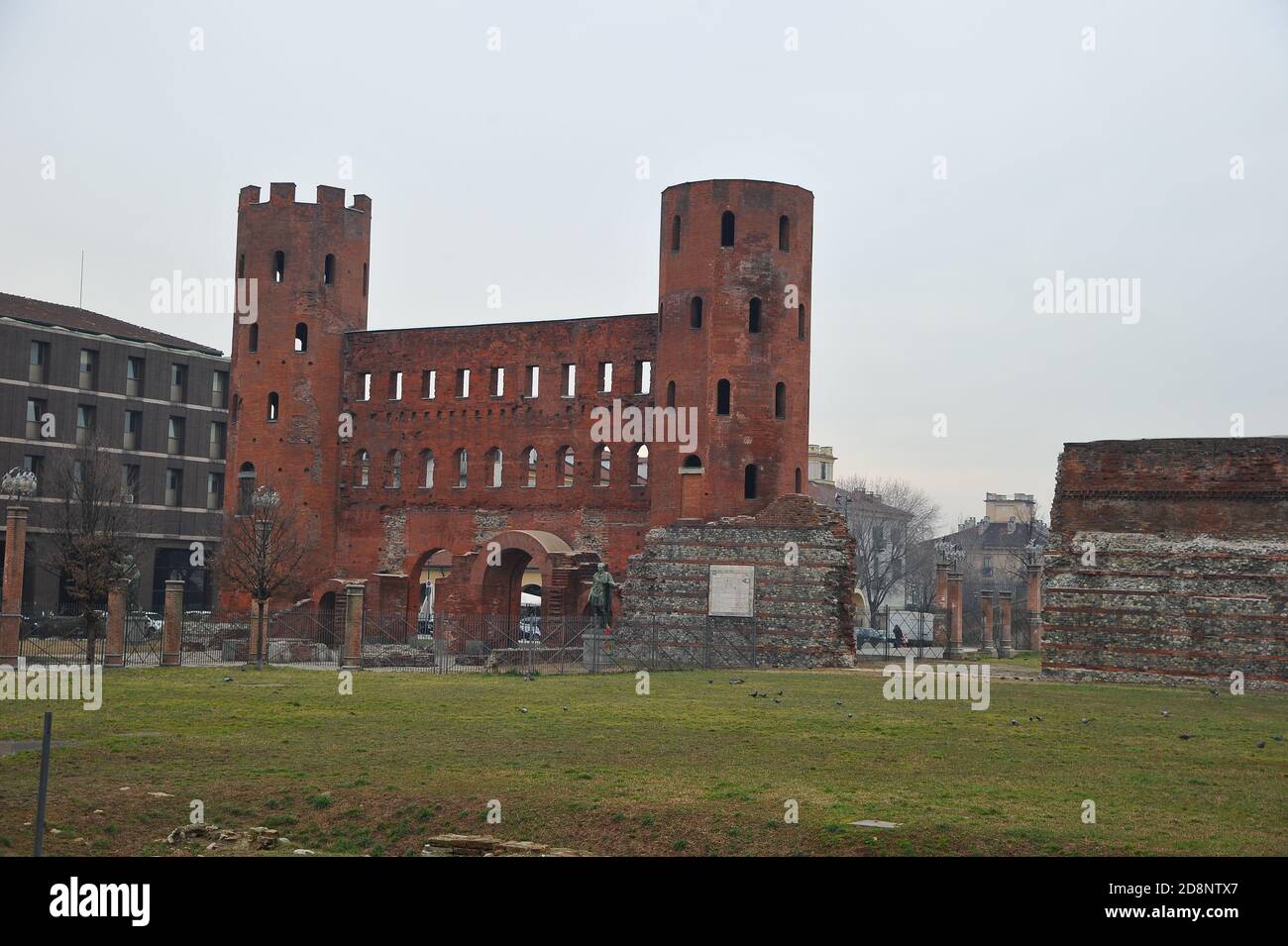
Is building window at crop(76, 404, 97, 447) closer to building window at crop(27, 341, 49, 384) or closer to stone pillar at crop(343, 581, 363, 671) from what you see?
building window at crop(27, 341, 49, 384)

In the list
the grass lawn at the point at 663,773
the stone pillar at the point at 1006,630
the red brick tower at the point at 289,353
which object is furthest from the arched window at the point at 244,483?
the stone pillar at the point at 1006,630

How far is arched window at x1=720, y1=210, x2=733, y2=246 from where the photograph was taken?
43144mm

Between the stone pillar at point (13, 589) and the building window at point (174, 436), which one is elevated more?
the building window at point (174, 436)

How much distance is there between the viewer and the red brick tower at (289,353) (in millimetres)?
49094

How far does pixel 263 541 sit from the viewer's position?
39.3 metres

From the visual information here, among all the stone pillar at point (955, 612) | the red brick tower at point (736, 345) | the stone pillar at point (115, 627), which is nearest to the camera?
the stone pillar at point (115, 627)

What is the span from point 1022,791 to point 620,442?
31457 mm

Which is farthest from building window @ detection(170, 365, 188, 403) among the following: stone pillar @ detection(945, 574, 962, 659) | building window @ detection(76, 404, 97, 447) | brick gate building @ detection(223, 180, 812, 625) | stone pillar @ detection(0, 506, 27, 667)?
stone pillar @ detection(945, 574, 962, 659)

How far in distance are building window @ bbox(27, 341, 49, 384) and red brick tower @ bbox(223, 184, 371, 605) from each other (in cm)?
1452

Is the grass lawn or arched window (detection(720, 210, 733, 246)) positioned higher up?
arched window (detection(720, 210, 733, 246))

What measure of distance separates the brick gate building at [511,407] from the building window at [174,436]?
17.1 metres

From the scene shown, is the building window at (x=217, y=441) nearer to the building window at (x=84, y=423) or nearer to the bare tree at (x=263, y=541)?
the building window at (x=84, y=423)
